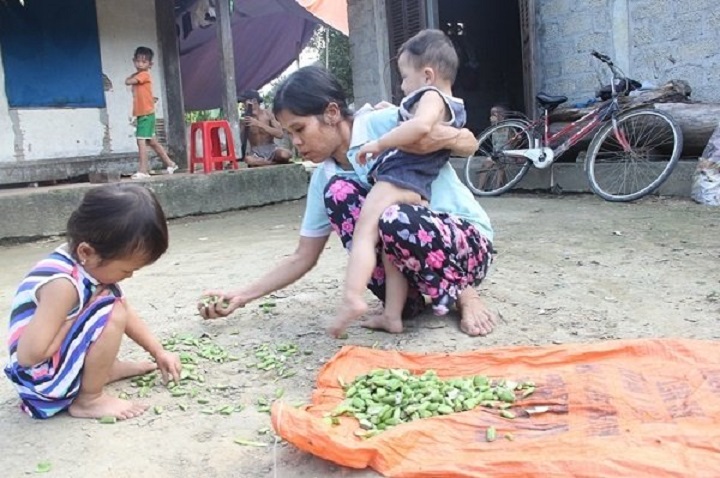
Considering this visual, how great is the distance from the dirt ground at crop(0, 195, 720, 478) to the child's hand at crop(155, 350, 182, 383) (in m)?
0.06

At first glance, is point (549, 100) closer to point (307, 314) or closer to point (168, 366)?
point (307, 314)

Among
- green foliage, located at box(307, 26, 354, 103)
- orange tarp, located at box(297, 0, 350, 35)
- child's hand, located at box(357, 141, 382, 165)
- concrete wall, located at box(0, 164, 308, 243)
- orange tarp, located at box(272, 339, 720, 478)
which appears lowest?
orange tarp, located at box(272, 339, 720, 478)

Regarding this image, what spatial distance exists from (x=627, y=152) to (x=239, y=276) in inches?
159

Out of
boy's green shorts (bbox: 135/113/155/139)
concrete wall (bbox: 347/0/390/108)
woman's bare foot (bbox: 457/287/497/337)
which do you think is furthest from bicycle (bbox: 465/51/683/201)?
woman's bare foot (bbox: 457/287/497/337)

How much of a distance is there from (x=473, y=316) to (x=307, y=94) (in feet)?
3.45

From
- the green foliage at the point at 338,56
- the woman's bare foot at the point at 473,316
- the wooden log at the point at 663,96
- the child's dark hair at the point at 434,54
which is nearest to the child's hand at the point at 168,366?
the woman's bare foot at the point at 473,316

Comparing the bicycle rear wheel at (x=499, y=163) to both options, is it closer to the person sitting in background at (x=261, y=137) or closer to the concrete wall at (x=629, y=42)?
the concrete wall at (x=629, y=42)

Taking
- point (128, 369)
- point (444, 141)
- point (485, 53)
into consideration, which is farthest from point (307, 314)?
point (485, 53)

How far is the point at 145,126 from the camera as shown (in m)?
7.51

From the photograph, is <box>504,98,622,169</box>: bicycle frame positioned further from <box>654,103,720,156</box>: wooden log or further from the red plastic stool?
the red plastic stool

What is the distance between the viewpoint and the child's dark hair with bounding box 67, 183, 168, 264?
190 centimetres

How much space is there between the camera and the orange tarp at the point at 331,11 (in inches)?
417

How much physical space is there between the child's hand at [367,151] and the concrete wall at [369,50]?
7112mm

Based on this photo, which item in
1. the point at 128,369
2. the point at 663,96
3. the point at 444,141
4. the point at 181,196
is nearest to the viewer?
the point at 128,369
